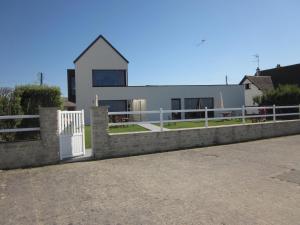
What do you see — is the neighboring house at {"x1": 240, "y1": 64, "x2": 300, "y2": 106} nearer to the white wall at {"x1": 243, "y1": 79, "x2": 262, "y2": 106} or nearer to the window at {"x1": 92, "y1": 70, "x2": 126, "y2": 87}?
the white wall at {"x1": 243, "y1": 79, "x2": 262, "y2": 106}

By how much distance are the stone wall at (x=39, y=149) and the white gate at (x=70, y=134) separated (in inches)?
12.1

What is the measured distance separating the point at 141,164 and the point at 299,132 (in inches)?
416

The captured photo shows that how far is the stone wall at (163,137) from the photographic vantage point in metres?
10.3

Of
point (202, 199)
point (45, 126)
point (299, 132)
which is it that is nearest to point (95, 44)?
point (299, 132)

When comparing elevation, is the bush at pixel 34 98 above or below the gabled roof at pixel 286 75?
below

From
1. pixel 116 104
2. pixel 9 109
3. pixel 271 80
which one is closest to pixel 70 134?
pixel 9 109

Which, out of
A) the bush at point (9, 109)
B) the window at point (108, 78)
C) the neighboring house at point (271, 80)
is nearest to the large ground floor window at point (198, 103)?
the window at point (108, 78)

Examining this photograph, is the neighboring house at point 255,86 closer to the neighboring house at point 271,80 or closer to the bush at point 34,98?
the neighboring house at point 271,80

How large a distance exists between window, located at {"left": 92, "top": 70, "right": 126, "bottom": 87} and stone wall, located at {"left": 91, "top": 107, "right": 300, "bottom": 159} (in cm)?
1758

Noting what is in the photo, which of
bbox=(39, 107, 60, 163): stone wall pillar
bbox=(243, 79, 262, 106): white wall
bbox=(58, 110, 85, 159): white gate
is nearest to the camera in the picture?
bbox=(39, 107, 60, 163): stone wall pillar

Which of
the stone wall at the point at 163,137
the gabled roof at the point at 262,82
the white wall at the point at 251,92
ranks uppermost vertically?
the gabled roof at the point at 262,82

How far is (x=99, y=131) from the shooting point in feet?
33.7

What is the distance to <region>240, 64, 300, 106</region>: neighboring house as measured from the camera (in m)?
33.6

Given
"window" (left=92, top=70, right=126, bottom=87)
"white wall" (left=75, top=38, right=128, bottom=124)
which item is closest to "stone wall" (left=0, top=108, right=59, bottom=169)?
"white wall" (left=75, top=38, right=128, bottom=124)
